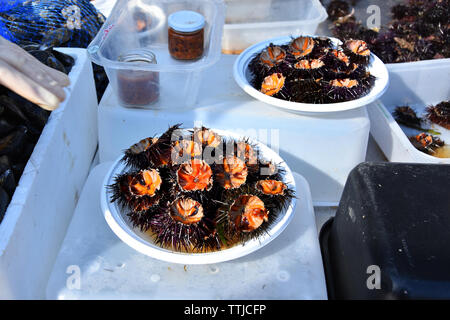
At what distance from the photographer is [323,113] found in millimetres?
1216

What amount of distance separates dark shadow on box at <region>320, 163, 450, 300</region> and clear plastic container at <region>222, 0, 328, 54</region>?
822mm

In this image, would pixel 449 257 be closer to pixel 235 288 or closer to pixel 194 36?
pixel 235 288

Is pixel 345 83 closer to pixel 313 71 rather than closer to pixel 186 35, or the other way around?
pixel 313 71

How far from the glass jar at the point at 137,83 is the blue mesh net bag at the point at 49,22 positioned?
1.47 feet

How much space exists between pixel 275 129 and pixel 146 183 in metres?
0.45

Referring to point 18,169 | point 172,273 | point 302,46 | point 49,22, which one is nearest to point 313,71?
point 302,46

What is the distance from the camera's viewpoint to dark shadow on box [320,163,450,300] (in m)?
0.73

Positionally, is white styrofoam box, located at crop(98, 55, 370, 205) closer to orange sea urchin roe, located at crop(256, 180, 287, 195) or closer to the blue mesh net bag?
orange sea urchin roe, located at crop(256, 180, 287, 195)

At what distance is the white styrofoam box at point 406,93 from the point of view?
1.42 metres

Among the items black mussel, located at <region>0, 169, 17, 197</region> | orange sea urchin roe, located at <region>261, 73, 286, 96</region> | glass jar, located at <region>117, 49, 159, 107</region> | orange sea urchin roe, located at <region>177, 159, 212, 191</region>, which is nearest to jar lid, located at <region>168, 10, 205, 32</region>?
glass jar, located at <region>117, 49, 159, 107</region>

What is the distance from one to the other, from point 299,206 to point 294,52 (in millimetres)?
534

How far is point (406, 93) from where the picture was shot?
1.66 m

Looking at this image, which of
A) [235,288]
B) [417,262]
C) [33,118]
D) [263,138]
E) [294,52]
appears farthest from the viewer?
[294,52]
